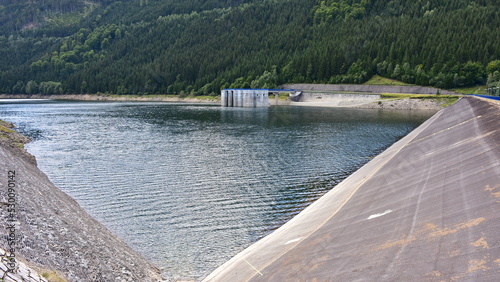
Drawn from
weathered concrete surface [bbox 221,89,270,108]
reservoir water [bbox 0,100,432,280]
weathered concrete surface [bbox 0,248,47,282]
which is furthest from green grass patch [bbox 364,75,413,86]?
weathered concrete surface [bbox 0,248,47,282]

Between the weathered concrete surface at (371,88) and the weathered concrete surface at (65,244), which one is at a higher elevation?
the weathered concrete surface at (65,244)

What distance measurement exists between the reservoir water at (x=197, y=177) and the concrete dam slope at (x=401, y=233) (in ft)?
11.2

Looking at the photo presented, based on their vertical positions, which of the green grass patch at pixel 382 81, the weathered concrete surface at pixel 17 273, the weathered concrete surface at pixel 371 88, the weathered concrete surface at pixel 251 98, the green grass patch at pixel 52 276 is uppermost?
the weathered concrete surface at pixel 17 273

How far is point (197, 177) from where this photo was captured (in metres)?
42.8

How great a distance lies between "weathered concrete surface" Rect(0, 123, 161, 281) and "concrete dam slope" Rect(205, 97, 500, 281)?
4.17 meters

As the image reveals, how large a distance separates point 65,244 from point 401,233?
14543mm

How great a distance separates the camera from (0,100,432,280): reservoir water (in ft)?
84.6

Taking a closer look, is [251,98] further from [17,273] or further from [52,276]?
[17,273]

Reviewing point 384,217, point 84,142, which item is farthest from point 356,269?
point 84,142

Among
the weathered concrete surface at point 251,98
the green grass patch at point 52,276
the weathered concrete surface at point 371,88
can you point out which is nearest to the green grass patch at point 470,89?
the weathered concrete surface at point 371,88

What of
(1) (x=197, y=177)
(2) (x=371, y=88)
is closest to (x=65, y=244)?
(1) (x=197, y=177)

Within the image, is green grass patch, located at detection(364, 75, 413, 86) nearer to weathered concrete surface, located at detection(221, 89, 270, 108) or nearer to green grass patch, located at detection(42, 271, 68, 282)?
weathered concrete surface, located at detection(221, 89, 270, 108)

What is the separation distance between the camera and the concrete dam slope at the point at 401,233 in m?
14.7

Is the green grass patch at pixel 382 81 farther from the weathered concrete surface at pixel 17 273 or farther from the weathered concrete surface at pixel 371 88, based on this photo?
the weathered concrete surface at pixel 17 273
